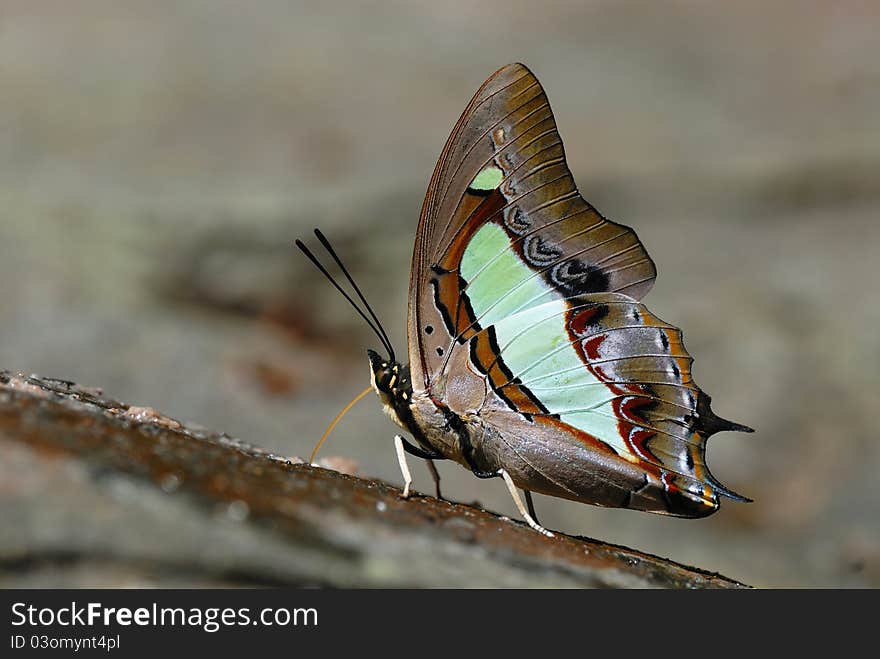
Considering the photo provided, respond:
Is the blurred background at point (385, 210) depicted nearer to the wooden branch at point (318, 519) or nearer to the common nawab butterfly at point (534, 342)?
the common nawab butterfly at point (534, 342)

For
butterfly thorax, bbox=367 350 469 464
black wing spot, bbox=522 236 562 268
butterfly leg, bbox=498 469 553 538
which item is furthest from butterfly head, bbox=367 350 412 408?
black wing spot, bbox=522 236 562 268

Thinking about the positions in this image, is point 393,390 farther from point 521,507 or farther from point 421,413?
point 521,507

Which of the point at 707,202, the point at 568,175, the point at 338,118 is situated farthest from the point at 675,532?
the point at 338,118

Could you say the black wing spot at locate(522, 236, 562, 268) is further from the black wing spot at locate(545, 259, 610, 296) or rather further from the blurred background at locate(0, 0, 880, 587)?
the blurred background at locate(0, 0, 880, 587)

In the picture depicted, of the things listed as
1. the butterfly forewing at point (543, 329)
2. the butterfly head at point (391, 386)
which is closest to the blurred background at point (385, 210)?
the butterfly forewing at point (543, 329)

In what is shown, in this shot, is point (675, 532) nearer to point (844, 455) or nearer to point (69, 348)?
point (844, 455)

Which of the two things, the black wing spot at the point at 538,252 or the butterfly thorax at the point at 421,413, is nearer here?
the butterfly thorax at the point at 421,413

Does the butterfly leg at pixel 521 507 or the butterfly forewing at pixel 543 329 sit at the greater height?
the butterfly forewing at pixel 543 329

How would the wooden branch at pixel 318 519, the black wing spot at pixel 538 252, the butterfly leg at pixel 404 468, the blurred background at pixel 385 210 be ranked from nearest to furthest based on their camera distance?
the wooden branch at pixel 318 519 → the butterfly leg at pixel 404 468 → the black wing spot at pixel 538 252 → the blurred background at pixel 385 210
